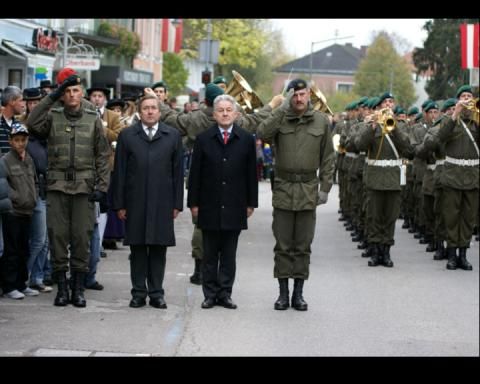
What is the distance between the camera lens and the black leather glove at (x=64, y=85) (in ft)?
33.5

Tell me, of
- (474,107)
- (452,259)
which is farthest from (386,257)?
(474,107)

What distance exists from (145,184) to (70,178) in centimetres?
67

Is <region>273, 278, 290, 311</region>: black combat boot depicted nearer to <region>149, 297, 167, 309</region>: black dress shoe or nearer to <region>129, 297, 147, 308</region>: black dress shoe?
<region>149, 297, 167, 309</region>: black dress shoe

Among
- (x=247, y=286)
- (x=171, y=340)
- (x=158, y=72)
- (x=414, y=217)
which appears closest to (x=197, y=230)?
(x=247, y=286)

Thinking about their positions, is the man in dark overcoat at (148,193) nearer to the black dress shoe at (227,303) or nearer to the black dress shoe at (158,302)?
the black dress shoe at (158,302)

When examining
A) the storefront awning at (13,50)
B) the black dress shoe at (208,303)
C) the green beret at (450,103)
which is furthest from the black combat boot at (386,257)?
the storefront awning at (13,50)

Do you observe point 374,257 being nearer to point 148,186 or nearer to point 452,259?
point 452,259

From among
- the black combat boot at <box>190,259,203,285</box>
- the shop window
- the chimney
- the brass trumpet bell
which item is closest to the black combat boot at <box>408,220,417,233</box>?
the brass trumpet bell

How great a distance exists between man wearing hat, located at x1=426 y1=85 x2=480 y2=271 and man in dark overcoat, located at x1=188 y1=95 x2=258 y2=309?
4.23 metres

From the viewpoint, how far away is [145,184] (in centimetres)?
1045

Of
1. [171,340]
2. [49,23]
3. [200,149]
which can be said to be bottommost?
[171,340]

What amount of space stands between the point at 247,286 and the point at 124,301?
70.9 inches

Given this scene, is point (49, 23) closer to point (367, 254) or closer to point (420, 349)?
point (367, 254)
